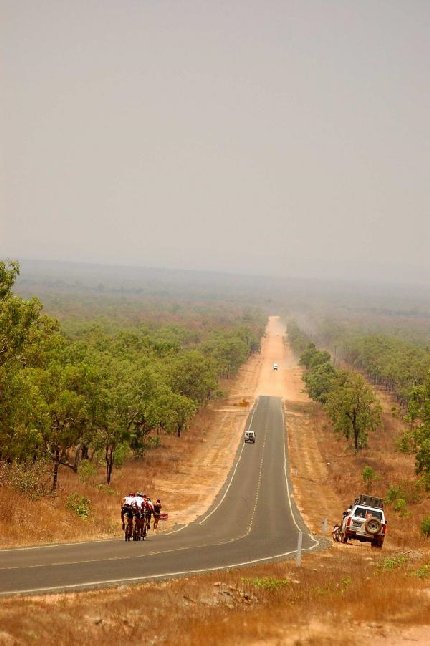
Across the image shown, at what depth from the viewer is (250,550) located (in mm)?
29922

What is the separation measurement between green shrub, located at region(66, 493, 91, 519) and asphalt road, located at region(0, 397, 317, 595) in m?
4.64

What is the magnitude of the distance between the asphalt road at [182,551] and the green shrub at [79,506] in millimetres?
4637

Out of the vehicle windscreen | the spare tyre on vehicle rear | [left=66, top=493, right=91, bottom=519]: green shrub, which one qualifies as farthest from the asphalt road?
[left=66, top=493, right=91, bottom=519]: green shrub

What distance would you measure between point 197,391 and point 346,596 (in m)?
70.8

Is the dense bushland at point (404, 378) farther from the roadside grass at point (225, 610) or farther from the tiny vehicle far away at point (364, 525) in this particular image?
the roadside grass at point (225, 610)

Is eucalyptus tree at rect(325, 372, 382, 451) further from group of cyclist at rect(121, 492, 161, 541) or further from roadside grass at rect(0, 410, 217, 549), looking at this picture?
group of cyclist at rect(121, 492, 161, 541)

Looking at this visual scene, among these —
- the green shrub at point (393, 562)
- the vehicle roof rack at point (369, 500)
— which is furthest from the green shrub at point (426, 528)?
the green shrub at point (393, 562)

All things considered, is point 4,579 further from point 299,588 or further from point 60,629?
point 299,588

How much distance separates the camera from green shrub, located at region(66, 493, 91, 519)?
3382cm

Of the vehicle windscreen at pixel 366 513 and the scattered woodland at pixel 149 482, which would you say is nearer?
the scattered woodland at pixel 149 482

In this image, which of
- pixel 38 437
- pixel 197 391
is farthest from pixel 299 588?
pixel 197 391

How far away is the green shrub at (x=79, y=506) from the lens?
3382cm

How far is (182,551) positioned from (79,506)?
372 inches

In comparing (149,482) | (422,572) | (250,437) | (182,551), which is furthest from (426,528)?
(250,437)
